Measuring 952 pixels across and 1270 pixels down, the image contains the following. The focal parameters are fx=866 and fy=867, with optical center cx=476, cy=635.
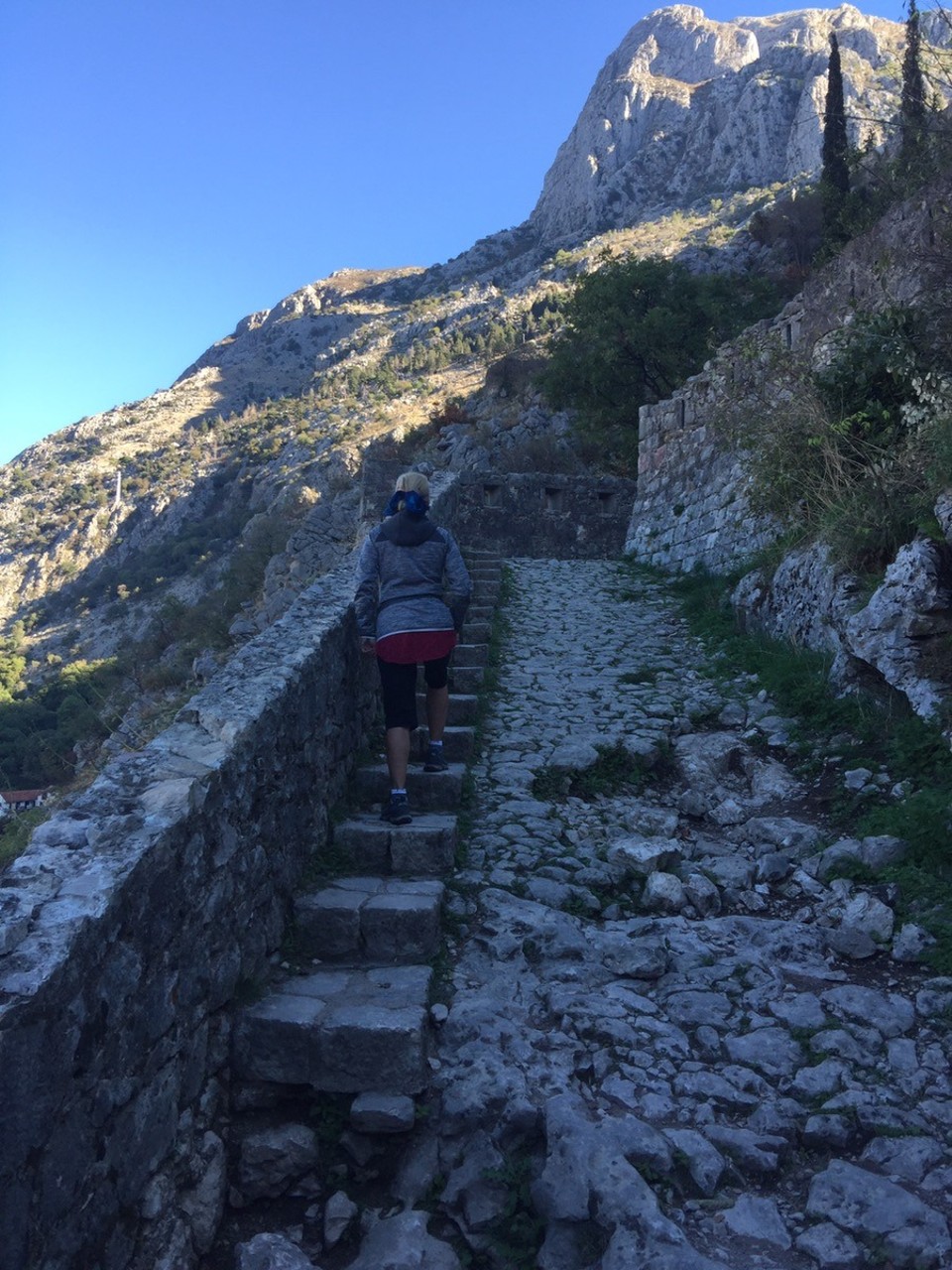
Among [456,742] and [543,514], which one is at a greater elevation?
[543,514]

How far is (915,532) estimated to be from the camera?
5645 mm

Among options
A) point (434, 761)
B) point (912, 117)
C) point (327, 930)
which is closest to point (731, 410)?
point (434, 761)

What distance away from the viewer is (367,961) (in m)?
3.62

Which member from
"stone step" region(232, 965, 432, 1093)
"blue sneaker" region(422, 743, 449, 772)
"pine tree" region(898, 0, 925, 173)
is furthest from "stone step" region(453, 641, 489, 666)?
"pine tree" region(898, 0, 925, 173)

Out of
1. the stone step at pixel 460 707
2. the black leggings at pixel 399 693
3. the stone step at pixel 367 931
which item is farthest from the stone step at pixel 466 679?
the stone step at pixel 367 931

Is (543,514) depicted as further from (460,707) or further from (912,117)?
(460,707)

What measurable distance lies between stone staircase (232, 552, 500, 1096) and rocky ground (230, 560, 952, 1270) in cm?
15

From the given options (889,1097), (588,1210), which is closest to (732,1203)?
(588,1210)

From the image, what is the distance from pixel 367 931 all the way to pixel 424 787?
1462 millimetres

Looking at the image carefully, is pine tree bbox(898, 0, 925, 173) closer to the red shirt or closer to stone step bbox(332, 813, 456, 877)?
the red shirt

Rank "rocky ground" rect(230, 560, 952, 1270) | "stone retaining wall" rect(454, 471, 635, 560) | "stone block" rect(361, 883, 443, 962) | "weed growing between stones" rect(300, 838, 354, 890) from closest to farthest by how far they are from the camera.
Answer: "rocky ground" rect(230, 560, 952, 1270) < "stone block" rect(361, 883, 443, 962) < "weed growing between stones" rect(300, 838, 354, 890) < "stone retaining wall" rect(454, 471, 635, 560)

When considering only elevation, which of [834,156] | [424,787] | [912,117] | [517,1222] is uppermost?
[834,156]

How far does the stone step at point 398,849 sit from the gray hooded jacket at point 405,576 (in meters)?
1.07

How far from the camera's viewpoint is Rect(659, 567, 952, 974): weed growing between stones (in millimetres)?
3721
